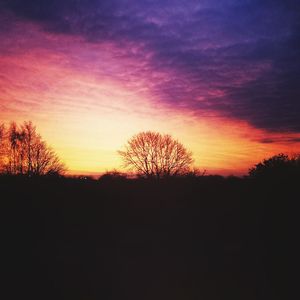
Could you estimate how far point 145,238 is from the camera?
10.7m

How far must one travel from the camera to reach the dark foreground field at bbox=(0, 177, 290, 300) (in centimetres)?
738

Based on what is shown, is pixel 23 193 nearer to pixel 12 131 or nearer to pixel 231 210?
pixel 231 210

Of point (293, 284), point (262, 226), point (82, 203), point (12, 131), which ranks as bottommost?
point (293, 284)

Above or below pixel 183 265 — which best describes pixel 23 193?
above

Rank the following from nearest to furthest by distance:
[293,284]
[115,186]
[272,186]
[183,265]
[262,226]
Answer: [293,284] → [183,265] → [262,226] → [272,186] → [115,186]

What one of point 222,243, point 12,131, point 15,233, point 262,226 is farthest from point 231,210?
point 12,131

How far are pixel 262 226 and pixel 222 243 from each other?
205 cm

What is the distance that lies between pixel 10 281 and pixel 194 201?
9.09 m

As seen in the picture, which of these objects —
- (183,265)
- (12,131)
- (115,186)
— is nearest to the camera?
(183,265)

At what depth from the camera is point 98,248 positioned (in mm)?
9781

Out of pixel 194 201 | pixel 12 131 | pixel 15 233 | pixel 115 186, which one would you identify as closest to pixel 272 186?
pixel 194 201

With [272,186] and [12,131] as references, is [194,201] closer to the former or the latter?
[272,186]

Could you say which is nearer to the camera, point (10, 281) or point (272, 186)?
point (10, 281)

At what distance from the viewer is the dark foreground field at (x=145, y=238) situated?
291 inches
